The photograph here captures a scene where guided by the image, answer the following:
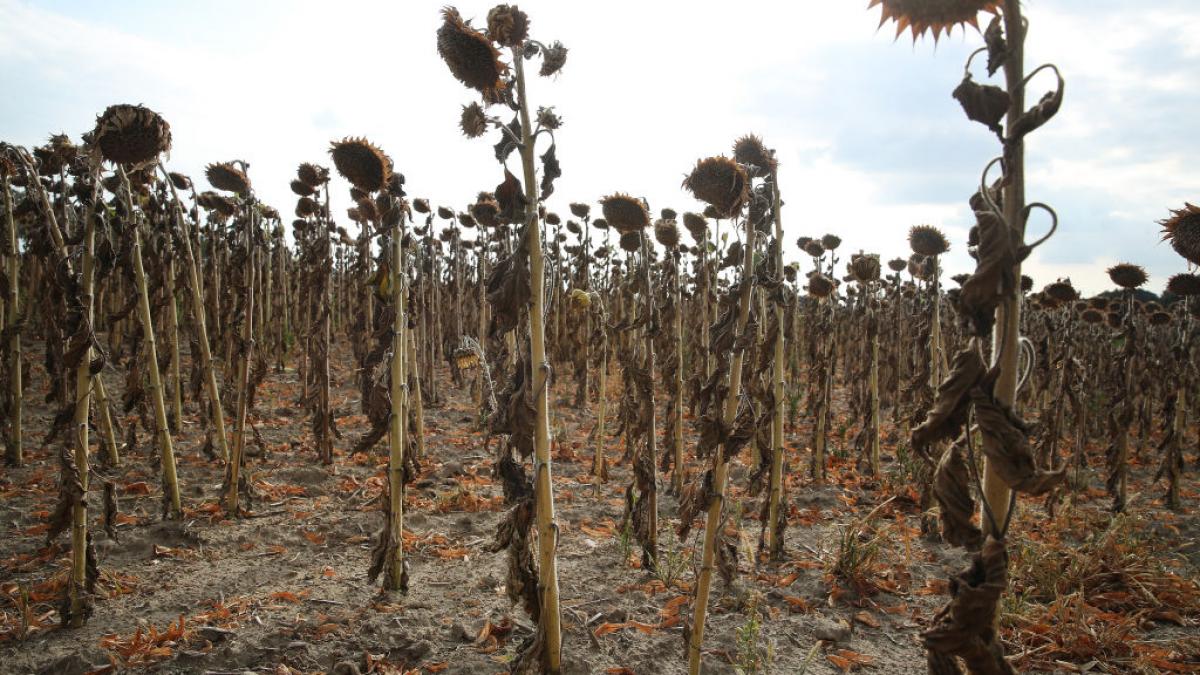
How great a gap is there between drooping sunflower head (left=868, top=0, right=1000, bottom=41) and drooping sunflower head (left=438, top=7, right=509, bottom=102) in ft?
4.75

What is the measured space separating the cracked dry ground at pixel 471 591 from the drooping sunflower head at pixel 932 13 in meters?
2.68

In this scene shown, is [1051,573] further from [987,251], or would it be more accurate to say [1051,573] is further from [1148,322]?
[1148,322]

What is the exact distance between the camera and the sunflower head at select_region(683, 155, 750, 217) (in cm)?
309

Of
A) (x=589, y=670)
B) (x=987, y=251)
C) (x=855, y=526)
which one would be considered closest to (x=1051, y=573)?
(x=855, y=526)

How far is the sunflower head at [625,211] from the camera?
15.9 ft

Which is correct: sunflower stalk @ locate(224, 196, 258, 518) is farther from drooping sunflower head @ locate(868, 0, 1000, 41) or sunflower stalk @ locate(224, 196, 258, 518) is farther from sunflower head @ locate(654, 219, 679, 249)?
drooping sunflower head @ locate(868, 0, 1000, 41)

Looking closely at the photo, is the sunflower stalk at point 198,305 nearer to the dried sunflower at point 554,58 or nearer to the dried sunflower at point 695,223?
the dried sunflower at point 554,58

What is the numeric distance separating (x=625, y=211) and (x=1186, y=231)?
12.0 ft

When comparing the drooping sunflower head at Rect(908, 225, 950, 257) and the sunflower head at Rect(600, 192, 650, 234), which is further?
the drooping sunflower head at Rect(908, 225, 950, 257)

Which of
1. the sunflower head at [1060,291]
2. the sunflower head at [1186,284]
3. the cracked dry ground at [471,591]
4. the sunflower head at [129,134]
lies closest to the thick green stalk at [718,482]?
the cracked dry ground at [471,591]

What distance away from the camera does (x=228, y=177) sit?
16.8ft

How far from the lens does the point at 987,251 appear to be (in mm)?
1634

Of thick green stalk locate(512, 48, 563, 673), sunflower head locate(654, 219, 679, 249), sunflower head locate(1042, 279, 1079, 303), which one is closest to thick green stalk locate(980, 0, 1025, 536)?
thick green stalk locate(512, 48, 563, 673)

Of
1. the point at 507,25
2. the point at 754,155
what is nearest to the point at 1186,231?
the point at 754,155
